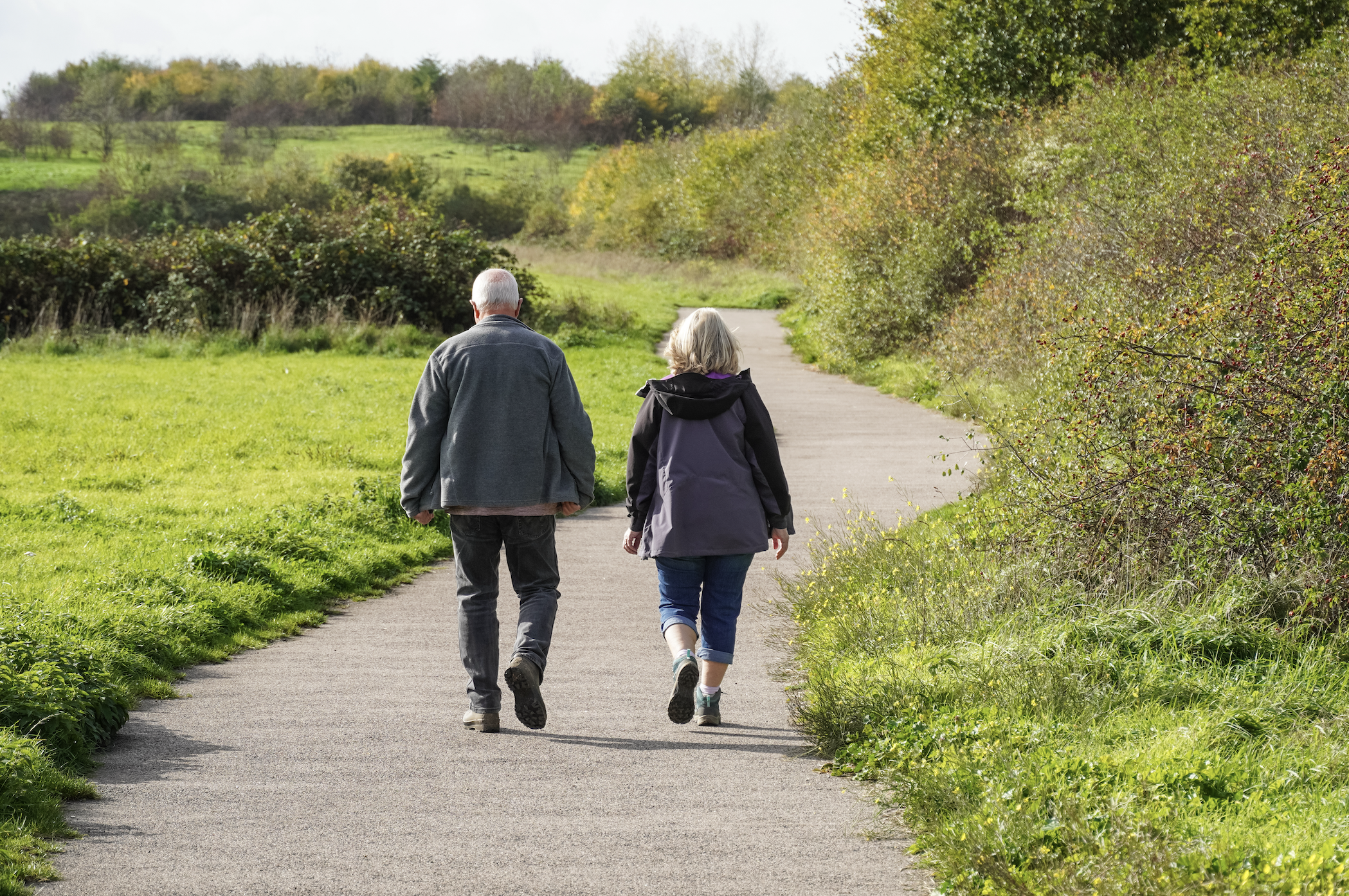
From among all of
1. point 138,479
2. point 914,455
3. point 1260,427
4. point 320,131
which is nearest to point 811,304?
point 914,455

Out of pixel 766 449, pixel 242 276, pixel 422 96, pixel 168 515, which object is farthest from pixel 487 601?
pixel 422 96

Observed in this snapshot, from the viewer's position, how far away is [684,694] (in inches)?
201

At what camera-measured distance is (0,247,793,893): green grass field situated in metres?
4.86

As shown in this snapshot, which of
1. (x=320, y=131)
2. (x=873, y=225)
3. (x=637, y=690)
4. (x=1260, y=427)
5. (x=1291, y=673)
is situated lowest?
(x=637, y=690)

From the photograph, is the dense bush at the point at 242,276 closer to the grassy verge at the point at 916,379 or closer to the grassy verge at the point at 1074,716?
the grassy verge at the point at 916,379

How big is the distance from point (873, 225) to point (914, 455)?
9601mm

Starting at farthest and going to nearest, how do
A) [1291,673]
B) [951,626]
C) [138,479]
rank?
[138,479] < [951,626] < [1291,673]

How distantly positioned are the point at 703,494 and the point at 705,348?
66 centimetres

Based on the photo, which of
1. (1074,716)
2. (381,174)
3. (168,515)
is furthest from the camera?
(381,174)

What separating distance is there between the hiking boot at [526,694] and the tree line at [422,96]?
264ft

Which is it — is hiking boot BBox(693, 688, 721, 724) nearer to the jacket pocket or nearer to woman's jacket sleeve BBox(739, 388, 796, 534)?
woman's jacket sleeve BBox(739, 388, 796, 534)

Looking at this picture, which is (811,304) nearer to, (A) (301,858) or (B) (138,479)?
(B) (138,479)

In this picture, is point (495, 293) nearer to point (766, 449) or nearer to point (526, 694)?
point (766, 449)

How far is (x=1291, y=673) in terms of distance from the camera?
517cm
